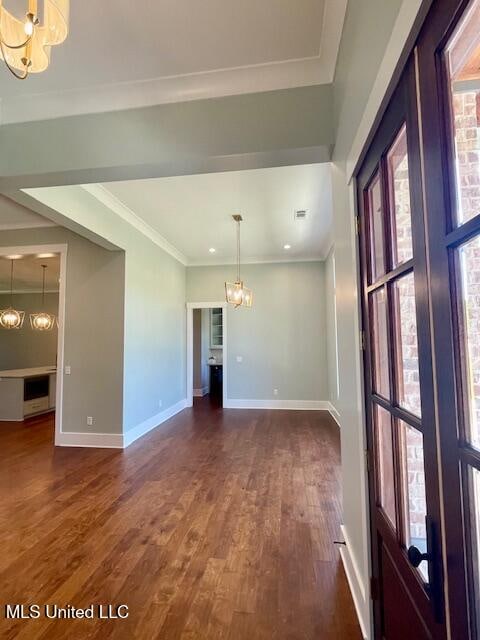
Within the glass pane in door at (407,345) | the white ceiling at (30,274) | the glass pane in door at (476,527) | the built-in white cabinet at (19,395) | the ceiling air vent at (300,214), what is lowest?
the built-in white cabinet at (19,395)

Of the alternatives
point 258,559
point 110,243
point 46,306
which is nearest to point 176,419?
point 110,243

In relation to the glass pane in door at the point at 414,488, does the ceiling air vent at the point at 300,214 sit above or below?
above

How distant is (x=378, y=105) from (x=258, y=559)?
2.63m

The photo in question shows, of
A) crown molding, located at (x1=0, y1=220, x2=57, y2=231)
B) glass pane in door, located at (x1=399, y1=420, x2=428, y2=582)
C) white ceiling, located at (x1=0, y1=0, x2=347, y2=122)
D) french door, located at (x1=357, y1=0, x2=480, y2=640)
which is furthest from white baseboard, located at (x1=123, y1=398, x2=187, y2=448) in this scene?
glass pane in door, located at (x1=399, y1=420, x2=428, y2=582)

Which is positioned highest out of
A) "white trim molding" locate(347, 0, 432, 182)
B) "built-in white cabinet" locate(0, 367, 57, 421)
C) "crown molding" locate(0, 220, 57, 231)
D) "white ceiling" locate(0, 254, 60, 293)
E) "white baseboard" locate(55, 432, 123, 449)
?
"crown molding" locate(0, 220, 57, 231)

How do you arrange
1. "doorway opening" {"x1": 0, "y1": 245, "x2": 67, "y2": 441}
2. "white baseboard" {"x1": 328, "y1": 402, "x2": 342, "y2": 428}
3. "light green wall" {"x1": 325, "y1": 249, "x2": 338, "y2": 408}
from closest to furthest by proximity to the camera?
1. "doorway opening" {"x1": 0, "y1": 245, "x2": 67, "y2": 441}
2. "white baseboard" {"x1": 328, "y1": 402, "x2": 342, "y2": 428}
3. "light green wall" {"x1": 325, "y1": 249, "x2": 338, "y2": 408}

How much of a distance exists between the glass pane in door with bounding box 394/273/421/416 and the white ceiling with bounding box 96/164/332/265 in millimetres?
2689

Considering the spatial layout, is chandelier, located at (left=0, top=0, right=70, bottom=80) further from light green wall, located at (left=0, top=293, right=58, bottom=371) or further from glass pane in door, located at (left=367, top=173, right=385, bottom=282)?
light green wall, located at (left=0, top=293, right=58, bottom=371)

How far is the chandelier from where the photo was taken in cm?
130

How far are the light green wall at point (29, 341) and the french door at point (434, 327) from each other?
1069cm

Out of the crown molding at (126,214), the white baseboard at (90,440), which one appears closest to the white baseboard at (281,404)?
the white baseboard at (90,440)

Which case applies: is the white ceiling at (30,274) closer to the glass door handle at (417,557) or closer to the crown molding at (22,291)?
→ the crown molding at (22,291)

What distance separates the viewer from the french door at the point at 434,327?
71cm

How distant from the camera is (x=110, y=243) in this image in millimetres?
4379
